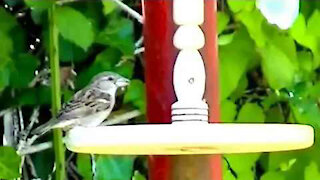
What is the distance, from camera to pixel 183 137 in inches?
35.9

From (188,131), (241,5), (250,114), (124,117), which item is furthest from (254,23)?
(188,131)

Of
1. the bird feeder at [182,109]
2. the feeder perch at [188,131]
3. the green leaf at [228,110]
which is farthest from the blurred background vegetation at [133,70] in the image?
the feeder perch at [188,131]

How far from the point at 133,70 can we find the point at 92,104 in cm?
19

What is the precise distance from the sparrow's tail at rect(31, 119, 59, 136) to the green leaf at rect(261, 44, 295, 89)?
320mm

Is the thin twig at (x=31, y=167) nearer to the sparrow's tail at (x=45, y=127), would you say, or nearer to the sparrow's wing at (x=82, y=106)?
the sparrow's tail at (x=45, y=127)

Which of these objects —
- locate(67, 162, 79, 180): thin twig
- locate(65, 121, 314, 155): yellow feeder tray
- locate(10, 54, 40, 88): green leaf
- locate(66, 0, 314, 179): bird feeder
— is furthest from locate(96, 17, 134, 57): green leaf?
locate(65, 121, 314, 155): yellow feeder tray

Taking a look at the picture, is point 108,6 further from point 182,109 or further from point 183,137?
point 183,137

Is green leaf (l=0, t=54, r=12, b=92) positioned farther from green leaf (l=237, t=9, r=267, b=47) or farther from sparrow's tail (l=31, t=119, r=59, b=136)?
green leaf (l=237, t=9, r=267, b=47)

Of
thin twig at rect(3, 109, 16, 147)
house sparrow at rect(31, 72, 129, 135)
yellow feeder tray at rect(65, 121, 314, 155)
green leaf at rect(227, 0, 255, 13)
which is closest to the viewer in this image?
yellow feeder tray at rect(65, 121, 314, 155)

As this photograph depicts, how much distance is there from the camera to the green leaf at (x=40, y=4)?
160cm

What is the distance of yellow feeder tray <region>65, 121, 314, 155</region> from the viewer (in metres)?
0.92

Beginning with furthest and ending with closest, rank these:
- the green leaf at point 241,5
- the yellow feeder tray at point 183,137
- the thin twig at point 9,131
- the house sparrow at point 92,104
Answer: the thin twig at point 9,131 → the green leaf at point 241,5 → the house sparrow at point 92,104 → the yellow feeder tray at point 183,137

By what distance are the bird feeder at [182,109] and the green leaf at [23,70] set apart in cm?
49

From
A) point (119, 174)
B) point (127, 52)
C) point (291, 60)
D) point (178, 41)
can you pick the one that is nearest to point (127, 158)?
point (119, 174)
